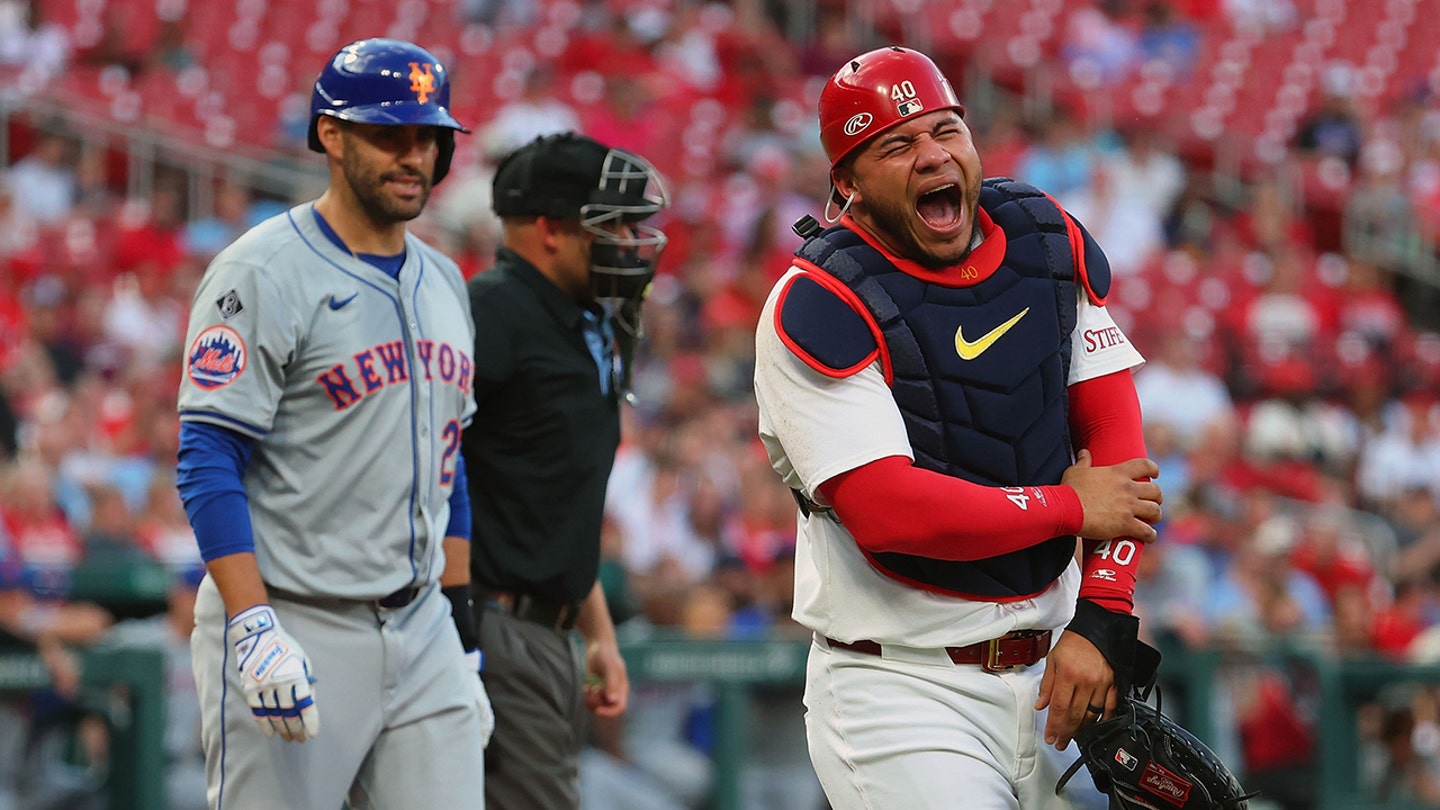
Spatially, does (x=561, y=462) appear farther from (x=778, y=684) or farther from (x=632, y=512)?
(x=632, y=512)

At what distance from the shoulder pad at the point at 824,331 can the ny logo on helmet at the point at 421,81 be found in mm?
1046

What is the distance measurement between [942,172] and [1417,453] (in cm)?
966

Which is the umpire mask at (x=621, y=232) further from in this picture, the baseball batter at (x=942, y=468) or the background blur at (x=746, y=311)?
the background blur at (x=746, y=311)

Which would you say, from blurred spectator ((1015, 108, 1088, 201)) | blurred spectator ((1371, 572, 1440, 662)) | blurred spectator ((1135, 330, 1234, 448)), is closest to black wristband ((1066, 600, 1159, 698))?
blurred spectator ((1371, 572, 1440, 662))

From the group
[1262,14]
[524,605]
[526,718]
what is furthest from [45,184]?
[1262,14]

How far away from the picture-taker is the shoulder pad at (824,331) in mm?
3256

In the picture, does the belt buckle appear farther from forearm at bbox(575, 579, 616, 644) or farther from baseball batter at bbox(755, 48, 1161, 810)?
forearm at bbox(575, 579, 616, 644)

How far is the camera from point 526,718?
449 centimetres

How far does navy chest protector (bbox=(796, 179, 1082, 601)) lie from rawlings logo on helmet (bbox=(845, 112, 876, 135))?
205 mm

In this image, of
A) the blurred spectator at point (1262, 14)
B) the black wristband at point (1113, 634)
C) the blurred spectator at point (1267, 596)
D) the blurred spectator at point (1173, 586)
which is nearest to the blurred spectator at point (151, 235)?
the blurred spectator at point (1173, 586)

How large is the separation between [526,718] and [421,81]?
1.58 metres

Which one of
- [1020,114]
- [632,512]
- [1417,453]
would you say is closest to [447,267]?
[632,512]

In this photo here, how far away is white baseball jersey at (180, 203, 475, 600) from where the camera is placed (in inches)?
145

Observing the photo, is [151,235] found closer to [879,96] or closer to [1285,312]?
[1285,312]
